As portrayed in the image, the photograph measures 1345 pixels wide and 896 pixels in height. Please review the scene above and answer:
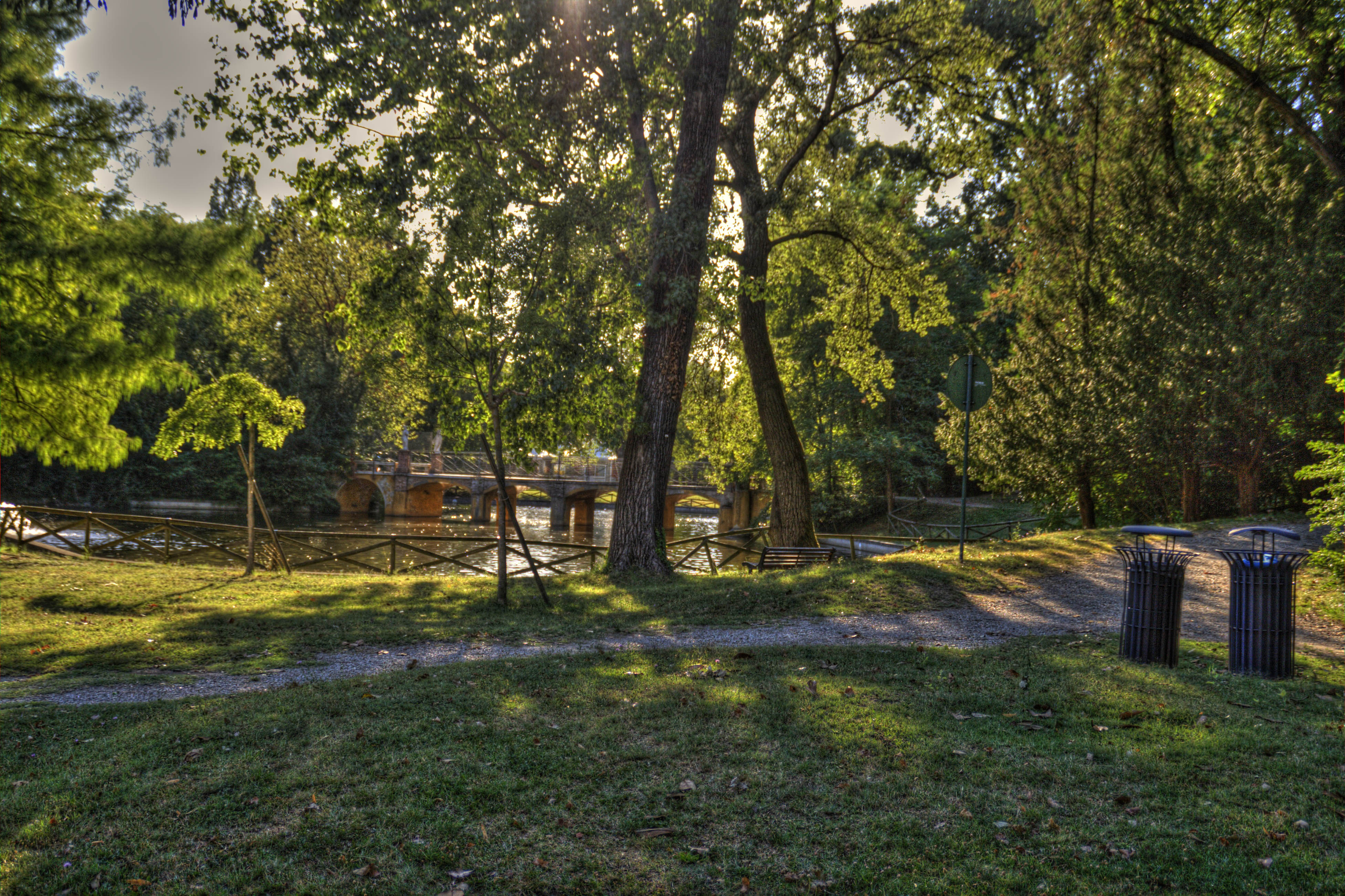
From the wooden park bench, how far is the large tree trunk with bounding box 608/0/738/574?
168cm

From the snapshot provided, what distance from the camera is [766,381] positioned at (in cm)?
1572

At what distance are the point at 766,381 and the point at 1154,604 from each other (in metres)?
9.78

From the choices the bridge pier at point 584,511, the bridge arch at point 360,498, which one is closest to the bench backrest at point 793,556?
the bridge arch at point 360,498

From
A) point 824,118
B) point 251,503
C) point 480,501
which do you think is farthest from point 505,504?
point 480,501

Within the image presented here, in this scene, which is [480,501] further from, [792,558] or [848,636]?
[848,636]

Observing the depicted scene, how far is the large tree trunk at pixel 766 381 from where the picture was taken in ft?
50.9

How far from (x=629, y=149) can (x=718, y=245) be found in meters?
2.68

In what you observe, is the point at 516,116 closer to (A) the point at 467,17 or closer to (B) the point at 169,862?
(A) the point at 467,17

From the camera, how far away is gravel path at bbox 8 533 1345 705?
646 cm

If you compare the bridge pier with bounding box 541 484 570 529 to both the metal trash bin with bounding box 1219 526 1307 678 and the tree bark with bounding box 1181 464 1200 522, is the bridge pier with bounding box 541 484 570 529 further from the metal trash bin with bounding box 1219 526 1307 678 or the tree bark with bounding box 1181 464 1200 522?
the metal trash bin with bounding box 1219 526 1307 678

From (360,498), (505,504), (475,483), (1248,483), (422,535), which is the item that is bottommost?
(422,535)

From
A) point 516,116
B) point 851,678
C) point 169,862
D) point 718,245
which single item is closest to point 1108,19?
point 718,245

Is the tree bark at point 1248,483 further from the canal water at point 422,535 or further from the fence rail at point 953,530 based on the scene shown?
the canal water at point 422,535

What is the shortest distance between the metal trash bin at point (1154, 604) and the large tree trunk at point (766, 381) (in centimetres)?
884
